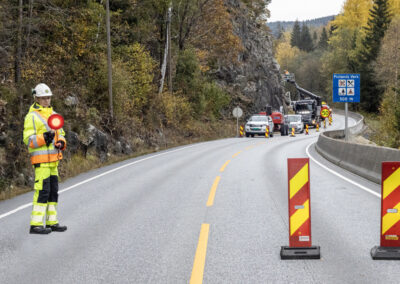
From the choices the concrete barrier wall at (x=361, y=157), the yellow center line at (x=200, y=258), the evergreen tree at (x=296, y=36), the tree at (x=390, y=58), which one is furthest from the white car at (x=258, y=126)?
the evergreen tree at (x=296, y=36)

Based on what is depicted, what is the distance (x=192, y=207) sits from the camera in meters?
8.60

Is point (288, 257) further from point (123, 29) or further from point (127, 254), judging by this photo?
point (123, 29)

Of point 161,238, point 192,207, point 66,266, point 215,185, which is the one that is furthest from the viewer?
point 215,185

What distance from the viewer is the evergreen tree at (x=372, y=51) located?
69312mm

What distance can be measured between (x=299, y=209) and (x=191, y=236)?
1700mm

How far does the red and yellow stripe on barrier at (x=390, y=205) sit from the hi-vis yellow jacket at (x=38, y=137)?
4675 millimetres

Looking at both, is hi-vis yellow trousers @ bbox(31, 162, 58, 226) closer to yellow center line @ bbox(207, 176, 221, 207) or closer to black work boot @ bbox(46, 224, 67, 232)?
black work boot @ bbox(46, 224, 67, 232)

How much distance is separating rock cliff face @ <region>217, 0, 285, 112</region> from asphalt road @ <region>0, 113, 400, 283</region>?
42.0 m

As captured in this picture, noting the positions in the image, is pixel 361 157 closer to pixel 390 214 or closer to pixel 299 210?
pixel 390 214

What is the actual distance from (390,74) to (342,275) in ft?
206

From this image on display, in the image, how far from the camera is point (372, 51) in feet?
231

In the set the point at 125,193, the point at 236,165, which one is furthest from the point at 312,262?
the point at 236,165

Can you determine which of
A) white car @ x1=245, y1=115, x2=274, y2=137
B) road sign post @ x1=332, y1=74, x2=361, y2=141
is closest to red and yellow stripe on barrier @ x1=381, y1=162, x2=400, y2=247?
road sign post @ x1=332, y1=74, x2=361, y2=141

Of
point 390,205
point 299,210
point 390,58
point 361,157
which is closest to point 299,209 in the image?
point 299,210
